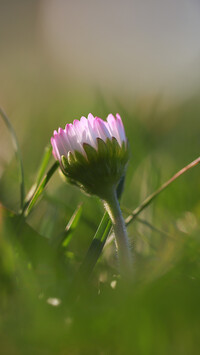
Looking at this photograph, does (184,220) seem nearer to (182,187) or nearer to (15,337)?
(182,187)

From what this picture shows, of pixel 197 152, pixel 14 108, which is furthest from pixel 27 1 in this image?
pixel 197 152

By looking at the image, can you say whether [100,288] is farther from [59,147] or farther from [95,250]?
[59,147]

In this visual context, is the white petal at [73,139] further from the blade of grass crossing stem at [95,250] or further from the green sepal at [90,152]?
the blade of grass crossing stem at [95,250]

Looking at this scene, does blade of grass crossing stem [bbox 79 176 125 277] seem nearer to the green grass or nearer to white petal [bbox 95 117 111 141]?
the green grass

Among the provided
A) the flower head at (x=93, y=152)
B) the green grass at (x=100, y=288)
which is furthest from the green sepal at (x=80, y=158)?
the green grass at (x=100, y=288)

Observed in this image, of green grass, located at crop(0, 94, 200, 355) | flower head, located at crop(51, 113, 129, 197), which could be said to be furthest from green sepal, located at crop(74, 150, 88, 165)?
green grass, located at crop(0, 94, 200, 355)

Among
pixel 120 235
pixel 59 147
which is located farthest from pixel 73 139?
pixel 120 235
